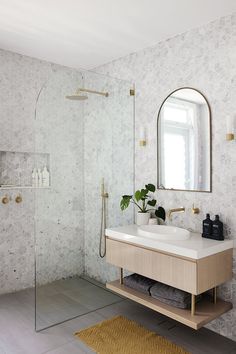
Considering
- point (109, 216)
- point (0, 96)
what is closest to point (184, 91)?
point (109, 216)

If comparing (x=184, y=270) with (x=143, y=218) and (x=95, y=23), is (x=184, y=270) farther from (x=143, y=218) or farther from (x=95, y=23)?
(x=95, y=23)

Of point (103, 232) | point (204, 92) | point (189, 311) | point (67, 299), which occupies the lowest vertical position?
point (67, 299)

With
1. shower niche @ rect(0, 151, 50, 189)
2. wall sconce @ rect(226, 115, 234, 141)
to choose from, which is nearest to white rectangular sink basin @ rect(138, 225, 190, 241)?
wall sconce @ rect(226, 115, 234, 141)

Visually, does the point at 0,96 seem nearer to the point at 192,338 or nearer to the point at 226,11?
the point at 226,11

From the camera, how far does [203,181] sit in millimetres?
2639

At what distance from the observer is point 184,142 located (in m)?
2.80

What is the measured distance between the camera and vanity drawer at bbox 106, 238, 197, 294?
215 centimetres

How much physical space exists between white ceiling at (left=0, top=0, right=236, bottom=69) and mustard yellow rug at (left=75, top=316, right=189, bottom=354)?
8.57 ft

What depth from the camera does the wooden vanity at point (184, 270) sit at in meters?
2.15

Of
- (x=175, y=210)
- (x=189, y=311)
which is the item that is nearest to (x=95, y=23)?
(x=175, y=210)

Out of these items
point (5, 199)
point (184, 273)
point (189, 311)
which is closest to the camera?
point (184, 273)

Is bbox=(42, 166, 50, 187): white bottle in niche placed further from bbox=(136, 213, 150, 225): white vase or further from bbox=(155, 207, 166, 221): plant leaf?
bbox=(155, 207, 166, 221): plant leaf

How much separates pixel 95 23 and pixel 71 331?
2.63 meters

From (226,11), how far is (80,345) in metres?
2.85
